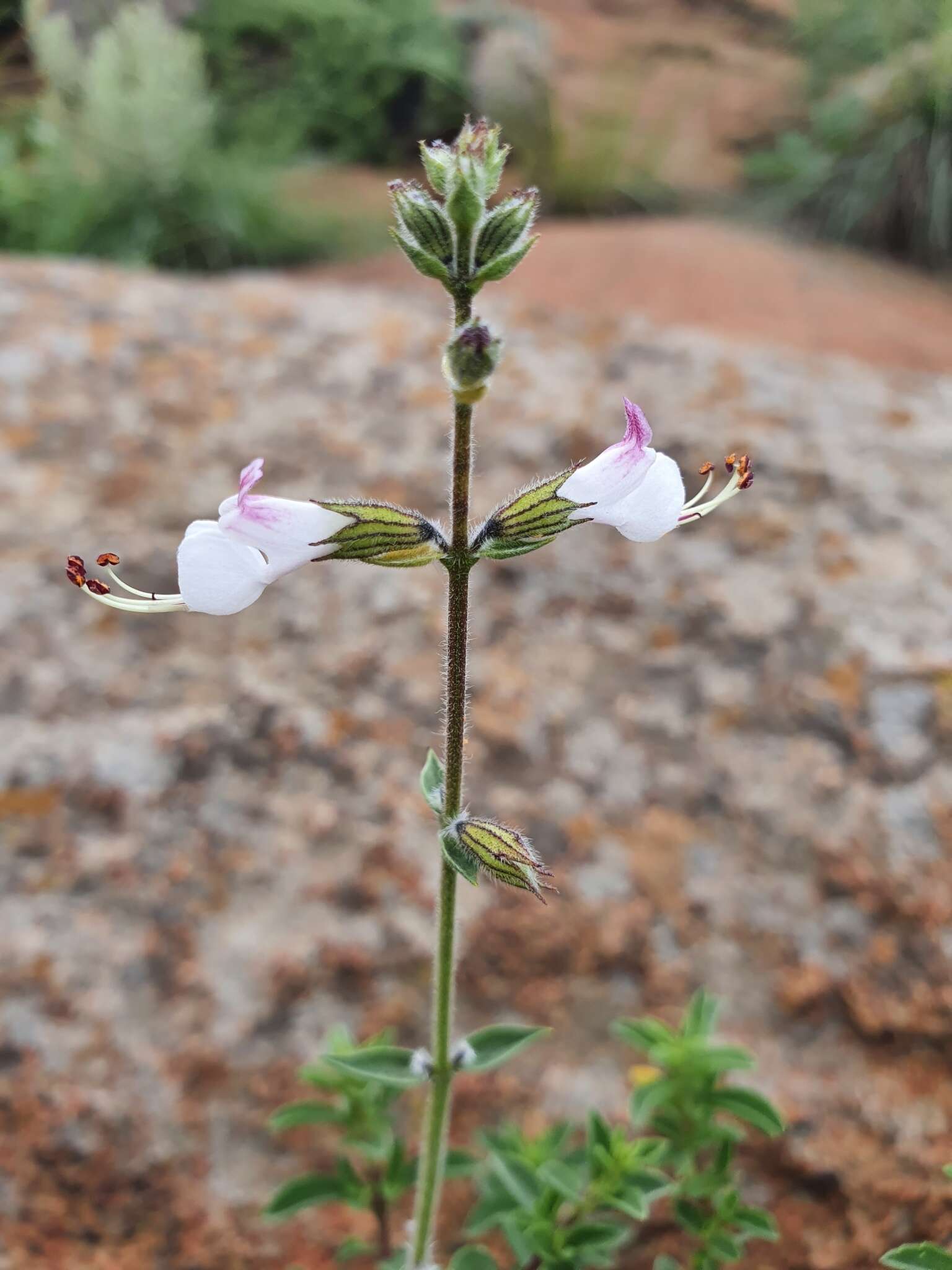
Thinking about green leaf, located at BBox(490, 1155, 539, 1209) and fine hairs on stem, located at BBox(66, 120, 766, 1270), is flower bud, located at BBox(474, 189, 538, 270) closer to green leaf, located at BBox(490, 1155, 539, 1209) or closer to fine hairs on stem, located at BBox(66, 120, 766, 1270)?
fine hairs on stem, located at BBox(66, 120, 766, 1270)

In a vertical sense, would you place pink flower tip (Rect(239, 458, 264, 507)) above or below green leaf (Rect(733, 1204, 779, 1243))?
above

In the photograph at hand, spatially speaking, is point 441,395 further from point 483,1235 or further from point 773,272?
point 773,272

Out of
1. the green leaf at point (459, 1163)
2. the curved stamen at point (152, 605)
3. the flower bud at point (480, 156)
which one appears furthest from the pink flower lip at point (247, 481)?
the green leaf at point (459, 1163)

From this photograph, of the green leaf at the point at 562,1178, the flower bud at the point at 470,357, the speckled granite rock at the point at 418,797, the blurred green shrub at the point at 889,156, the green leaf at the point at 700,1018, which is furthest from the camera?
the blurred green shrub at the point at 889,156

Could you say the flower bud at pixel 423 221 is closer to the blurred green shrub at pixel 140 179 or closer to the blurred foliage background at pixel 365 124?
the blurred foliage background at pixel 365 124

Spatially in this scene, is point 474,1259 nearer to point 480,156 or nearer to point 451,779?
point 451,779

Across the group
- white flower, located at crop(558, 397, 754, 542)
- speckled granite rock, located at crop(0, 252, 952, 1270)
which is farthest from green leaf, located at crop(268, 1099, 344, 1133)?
white flower, located at crop(558, 397, 754, 542)
